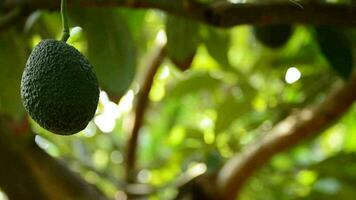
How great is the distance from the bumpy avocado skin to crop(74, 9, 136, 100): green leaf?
434 millimetres

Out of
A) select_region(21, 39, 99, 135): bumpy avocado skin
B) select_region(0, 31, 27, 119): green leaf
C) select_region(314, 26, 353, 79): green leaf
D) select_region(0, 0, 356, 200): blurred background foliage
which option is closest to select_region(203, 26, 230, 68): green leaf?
select_region(0, 0, 356, 200): blurred background foliage

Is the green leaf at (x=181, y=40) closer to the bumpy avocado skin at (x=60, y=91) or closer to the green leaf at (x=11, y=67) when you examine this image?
the green leaf at (x=11, y=67)

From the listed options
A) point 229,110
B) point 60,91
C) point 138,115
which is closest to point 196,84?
point 229,110

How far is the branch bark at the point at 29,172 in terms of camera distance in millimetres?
1284

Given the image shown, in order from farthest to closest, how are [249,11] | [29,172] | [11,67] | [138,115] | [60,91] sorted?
[138,115] → [29,172] → [11,67] → [249,11] → [60,91]

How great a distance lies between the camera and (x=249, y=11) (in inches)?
40.3

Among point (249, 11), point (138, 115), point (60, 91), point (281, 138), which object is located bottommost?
point (60, 91)

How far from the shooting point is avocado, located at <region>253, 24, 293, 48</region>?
4.06 ft

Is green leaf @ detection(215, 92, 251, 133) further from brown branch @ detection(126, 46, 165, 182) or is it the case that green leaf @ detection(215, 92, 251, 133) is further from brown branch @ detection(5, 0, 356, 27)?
brown branch @ detection(5, 0, 356, 27)

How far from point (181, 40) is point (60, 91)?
0.55 meters

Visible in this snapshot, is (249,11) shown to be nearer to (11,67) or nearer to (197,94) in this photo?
(11,67)

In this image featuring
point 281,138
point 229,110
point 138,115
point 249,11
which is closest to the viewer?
point 249,11

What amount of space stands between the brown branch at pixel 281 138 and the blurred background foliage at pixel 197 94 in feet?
0.23

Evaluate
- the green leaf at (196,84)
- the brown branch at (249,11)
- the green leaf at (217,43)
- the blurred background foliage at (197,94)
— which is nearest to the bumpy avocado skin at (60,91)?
the brown branch at (249,11)
